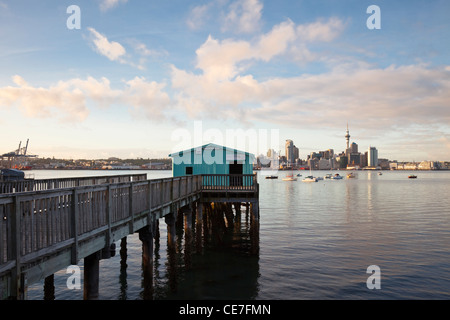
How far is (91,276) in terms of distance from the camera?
10.6 metres

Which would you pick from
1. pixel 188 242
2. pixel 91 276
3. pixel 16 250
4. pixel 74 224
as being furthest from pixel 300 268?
pixel 16 250

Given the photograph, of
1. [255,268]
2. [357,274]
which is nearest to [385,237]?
[357,274]

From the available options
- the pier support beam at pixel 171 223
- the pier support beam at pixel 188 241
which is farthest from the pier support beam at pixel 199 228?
the pier support beam at pixel 171 223

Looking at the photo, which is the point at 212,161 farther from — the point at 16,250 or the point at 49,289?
the point at 16,250

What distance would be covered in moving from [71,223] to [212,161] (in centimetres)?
1957

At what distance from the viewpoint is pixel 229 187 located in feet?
77.4

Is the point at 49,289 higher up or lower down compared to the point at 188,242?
lower down

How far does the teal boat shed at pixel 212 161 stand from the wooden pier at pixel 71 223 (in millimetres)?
9239

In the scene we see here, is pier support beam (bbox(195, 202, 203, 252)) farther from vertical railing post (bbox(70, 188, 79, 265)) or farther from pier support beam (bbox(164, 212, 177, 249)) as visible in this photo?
vertical railing post (bbox(70, 188, 79, 265))

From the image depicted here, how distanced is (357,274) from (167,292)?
1060 cm

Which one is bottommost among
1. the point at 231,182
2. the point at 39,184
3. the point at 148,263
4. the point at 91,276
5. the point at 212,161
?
the point at 148,263

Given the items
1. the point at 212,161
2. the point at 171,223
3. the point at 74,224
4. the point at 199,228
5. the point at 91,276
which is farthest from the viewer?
the point at 212,161

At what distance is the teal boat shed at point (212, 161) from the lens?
27938mm

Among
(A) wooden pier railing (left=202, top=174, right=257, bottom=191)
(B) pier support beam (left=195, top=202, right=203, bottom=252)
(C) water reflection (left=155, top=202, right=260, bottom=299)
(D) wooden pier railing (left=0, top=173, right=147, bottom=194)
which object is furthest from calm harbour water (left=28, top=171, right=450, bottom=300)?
(D) wooden pier railing (left=0, top=173, right=147, bottom=194)
